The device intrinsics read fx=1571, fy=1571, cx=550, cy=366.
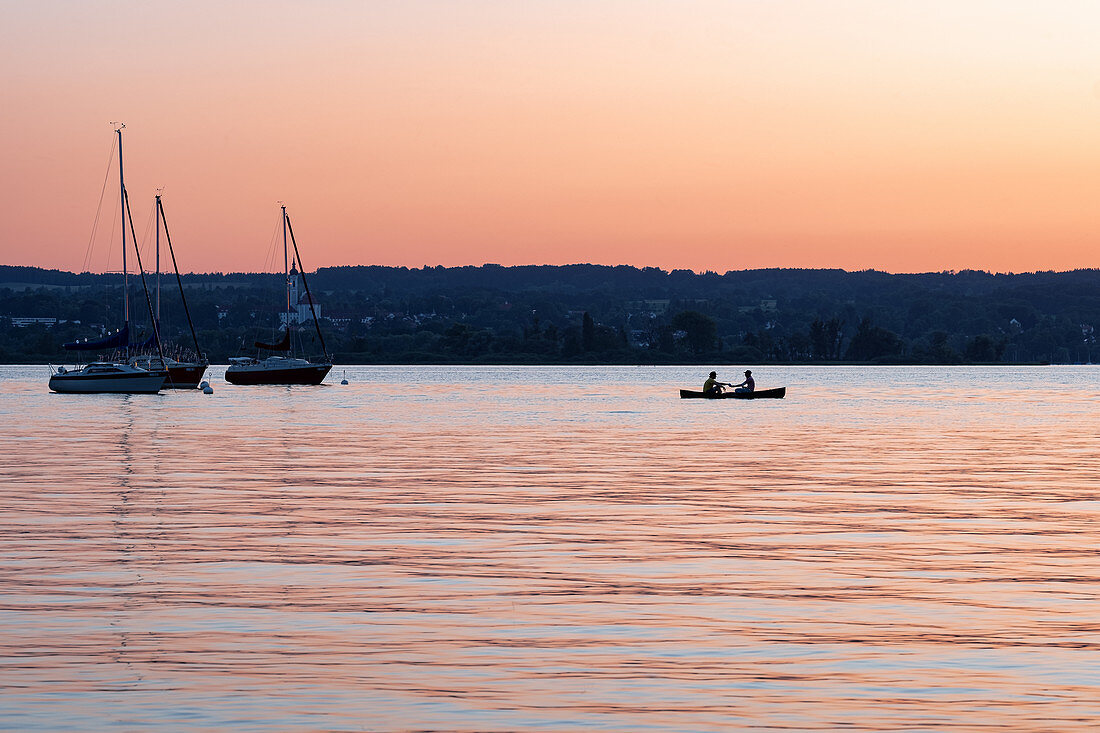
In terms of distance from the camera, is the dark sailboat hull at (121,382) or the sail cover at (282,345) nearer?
the dark sailboat hull at (121,382)

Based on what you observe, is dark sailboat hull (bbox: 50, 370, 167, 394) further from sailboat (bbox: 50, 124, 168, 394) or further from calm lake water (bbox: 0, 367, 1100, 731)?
calm lake water (bbox: 0, 367, 1100, 731)

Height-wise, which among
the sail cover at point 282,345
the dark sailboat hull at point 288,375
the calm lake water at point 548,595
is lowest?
the dark sailboat hull at point 288,375

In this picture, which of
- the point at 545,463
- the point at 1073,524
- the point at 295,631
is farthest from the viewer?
the point at 545,463

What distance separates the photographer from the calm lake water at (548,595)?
48.4 ft

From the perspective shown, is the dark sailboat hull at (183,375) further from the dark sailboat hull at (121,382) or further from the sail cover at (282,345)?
the sail cover at (282,345)

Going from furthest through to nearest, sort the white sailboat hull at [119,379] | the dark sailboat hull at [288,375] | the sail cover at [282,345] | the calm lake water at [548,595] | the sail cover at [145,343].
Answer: the sail cover at [282,345]
the dark sailboat hull at [288,375]
the sail cover at [145,343]
the white sailboat hull at [119,379]
the calm lake water at [548,595]

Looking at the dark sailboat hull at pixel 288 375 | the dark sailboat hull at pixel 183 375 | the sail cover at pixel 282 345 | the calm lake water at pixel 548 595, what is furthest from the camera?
the sail cover at pixel 282 345

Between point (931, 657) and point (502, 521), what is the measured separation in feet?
50.4

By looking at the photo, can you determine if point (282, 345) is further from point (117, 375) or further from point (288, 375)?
point (117, 375)

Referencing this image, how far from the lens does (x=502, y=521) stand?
31.6 metres

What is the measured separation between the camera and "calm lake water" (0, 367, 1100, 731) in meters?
14.8

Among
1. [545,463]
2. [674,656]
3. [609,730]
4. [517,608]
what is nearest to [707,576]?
[517,608]

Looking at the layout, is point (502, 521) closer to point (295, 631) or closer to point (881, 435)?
point (295, 631)

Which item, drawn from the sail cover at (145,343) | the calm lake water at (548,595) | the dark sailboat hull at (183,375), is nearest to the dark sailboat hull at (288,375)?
the sail cover at (145,343)
